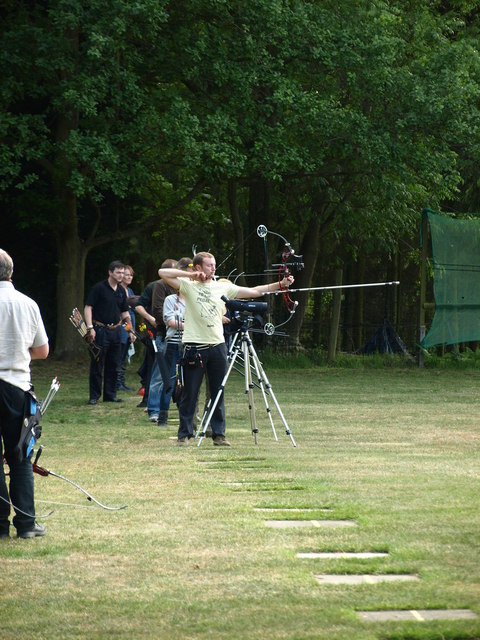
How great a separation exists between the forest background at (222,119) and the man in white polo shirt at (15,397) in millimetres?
13708

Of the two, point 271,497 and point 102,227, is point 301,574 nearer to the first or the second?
point 271,497

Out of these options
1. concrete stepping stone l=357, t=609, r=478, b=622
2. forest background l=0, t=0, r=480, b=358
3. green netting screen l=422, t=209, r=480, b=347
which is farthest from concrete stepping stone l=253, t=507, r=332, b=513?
green netting screen l=422, t=209, r=480, b=347

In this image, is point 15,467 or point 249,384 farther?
point 249,384

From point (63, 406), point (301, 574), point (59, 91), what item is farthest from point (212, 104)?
point (301, 574)

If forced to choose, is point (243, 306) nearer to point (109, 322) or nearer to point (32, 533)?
point (32, 533)

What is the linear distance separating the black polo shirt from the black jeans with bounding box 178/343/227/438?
493cm

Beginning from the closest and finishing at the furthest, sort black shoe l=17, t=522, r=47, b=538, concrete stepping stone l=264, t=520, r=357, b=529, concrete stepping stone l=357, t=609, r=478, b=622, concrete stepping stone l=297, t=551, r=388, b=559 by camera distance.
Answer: concrete stepping stone l=357, t=609, r=478, b=622
concrete stepping stone l=297, t=551, r=388, b=559
black shoe l=17, t=522, r=47, b=538
concrete stepping stone l=264, t=520, r=357, b=529

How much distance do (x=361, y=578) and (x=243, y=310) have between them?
5.91 metres

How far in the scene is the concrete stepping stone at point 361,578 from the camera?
5661 millimetres

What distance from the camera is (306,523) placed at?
718 cm

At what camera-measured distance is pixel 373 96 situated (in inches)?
922

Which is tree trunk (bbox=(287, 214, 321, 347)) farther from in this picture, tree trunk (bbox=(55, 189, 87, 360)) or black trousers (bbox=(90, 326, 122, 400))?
black trousers (bbox=(90, 326, 122, 400))

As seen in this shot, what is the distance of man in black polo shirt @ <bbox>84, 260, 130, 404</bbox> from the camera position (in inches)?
641

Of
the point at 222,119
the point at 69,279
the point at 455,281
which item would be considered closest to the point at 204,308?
the point at 222,119
